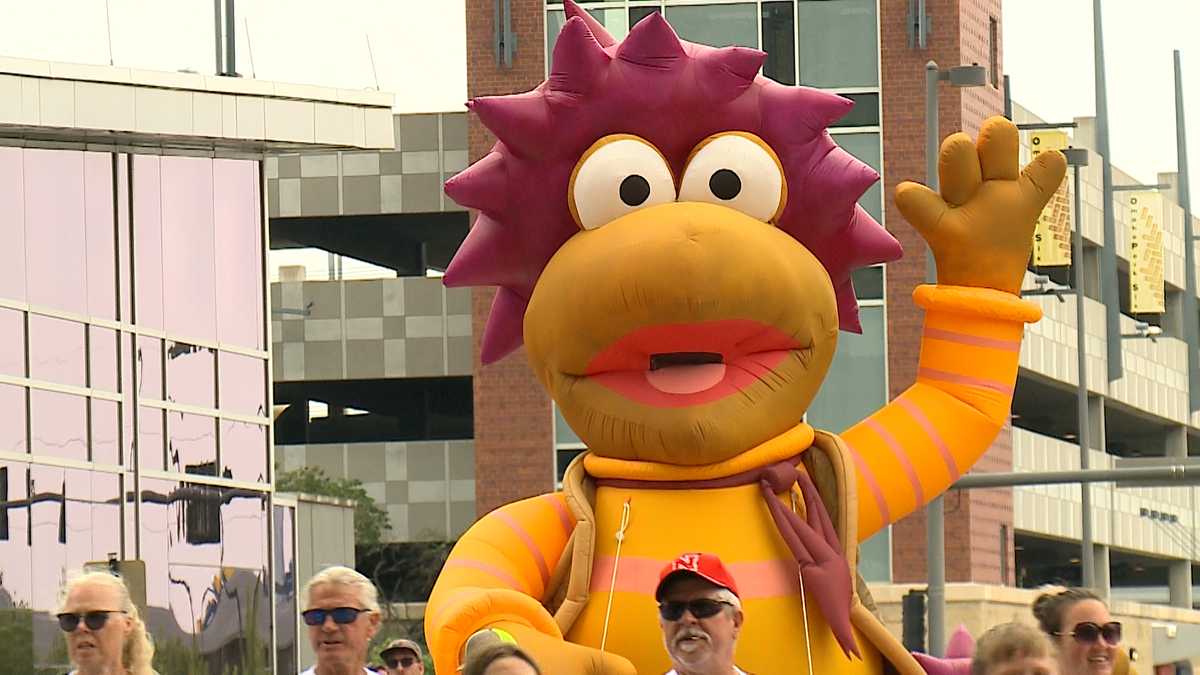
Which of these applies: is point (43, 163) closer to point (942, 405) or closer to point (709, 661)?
point (942, 405)

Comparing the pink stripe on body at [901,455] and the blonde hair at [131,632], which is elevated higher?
the pink stripe on body at [901,455]

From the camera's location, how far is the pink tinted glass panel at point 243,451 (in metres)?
21.9

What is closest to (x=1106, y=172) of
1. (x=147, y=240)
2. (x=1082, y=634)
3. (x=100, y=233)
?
(x=147, y=240)

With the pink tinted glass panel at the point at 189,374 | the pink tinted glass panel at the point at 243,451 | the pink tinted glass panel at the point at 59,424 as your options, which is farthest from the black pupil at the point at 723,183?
the pink tinted glass panel at the point at 243,451

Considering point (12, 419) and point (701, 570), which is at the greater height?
point (12, 419)

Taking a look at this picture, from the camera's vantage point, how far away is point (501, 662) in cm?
532

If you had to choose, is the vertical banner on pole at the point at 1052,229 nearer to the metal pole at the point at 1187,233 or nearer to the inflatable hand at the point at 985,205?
the metal pole at the point at 1187,233

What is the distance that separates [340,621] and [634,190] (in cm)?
205

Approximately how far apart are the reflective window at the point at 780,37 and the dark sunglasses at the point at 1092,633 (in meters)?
25.7

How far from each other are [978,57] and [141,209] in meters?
17.1

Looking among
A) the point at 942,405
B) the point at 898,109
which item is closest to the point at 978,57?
the point at 898,109

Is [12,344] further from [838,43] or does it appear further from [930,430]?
[838,43]

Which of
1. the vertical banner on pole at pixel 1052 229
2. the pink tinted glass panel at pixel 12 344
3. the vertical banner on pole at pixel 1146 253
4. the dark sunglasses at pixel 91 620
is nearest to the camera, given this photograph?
the dark sunglasses at pixel 91 620

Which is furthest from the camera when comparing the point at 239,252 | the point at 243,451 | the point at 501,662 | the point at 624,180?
the point at 243,451
